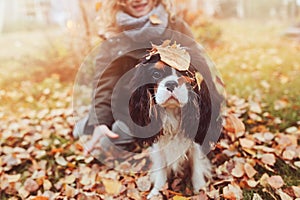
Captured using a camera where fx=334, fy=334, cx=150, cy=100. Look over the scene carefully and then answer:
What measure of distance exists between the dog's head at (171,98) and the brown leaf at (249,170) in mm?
459

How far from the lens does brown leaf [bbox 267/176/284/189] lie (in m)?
2.01

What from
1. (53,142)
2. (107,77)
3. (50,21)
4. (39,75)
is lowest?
(53,142)

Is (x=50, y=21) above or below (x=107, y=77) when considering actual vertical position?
above

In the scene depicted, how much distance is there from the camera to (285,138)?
250 centimetres

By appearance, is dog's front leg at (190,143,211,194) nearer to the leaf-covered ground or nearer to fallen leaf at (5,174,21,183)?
the leaf-covered ground

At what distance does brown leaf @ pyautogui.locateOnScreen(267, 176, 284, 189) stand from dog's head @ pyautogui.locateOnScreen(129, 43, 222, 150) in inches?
20.8

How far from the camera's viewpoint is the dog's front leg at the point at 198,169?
2043 millimetres

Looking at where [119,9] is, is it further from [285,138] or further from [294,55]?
[294,55]

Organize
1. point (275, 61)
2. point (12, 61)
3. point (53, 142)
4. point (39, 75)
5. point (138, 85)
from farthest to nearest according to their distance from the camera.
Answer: point (12, 61)
point (39, 75)
point (275, 61)
point (53, 142)
point (138, 85)

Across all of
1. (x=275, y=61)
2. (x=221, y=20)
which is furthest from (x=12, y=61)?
(x=275, y=61)

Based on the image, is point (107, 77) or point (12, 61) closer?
point (107, 77)

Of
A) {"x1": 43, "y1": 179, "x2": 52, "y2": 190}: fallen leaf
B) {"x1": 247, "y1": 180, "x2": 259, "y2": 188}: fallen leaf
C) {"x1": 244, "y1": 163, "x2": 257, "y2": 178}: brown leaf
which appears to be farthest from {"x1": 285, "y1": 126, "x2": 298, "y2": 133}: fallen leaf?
{"x1": 43, "y1": 179, "x2": 52, "y2": 190}: fallen leaf

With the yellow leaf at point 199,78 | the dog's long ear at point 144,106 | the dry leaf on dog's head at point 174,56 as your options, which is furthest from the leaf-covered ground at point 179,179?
the dry leaf on dog's head at point 174,56

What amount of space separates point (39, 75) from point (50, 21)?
37.9 inches
